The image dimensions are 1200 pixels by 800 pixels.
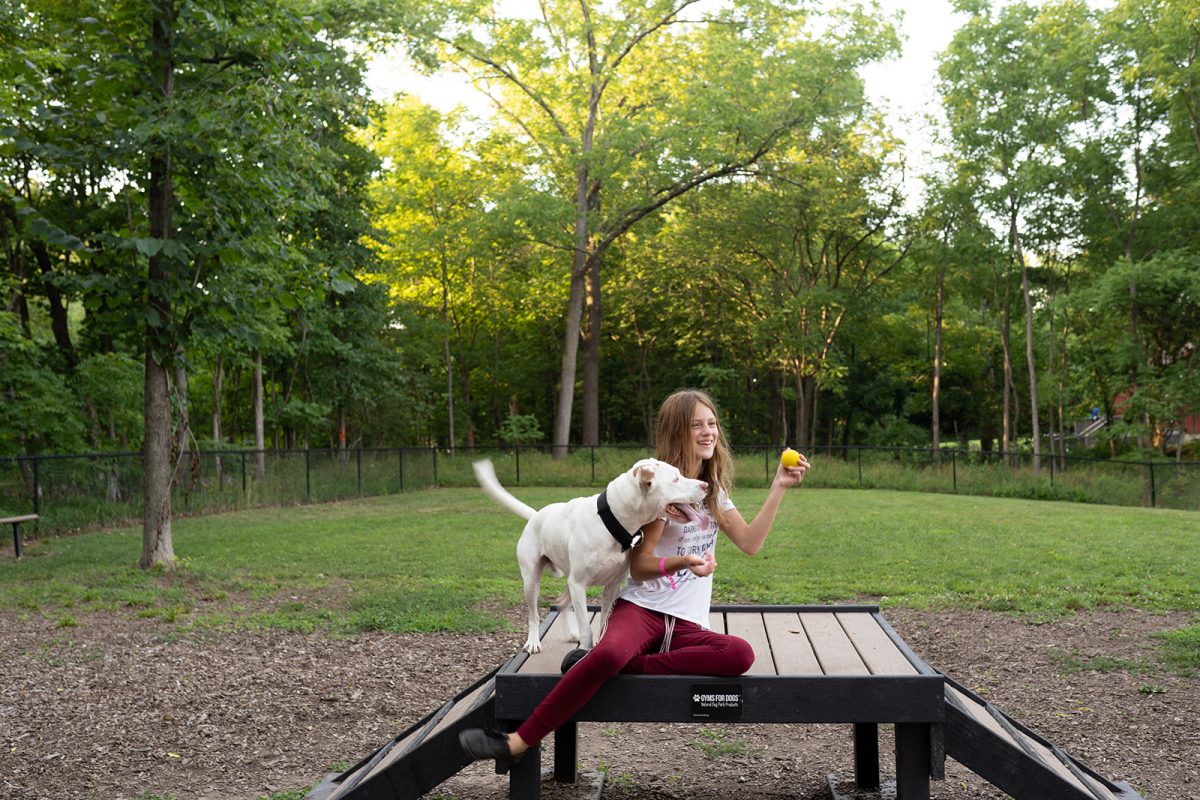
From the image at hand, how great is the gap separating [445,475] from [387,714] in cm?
2150

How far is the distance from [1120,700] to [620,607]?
12.8 ft

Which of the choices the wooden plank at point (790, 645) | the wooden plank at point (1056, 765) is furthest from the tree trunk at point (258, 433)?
the wooden plank at point (1056, 765)

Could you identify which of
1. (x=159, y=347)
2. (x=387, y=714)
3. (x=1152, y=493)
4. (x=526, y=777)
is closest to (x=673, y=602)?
(x=526, y=777)

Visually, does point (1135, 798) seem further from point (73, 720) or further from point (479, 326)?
point (479, 326)

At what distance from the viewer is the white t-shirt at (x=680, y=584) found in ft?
13.6

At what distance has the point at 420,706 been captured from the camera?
6426 mm

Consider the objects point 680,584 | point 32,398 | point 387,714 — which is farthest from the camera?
point 32,398

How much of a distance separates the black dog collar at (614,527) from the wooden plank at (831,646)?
2.95 ft

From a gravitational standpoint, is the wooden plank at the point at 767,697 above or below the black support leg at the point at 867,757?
above

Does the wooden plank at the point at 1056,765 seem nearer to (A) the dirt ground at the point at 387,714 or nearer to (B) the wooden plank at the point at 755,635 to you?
(A) the dirt ground at the point at 387,714

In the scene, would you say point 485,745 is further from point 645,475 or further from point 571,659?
point 645,475

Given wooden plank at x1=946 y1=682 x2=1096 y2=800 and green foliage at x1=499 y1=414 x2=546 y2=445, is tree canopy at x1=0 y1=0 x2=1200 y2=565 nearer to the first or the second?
green foliage at x1=499 y1=414 x2=546 y2=445

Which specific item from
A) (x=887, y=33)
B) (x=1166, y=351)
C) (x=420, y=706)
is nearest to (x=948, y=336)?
(x=1166, y=351)

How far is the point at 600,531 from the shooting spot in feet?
13.3
